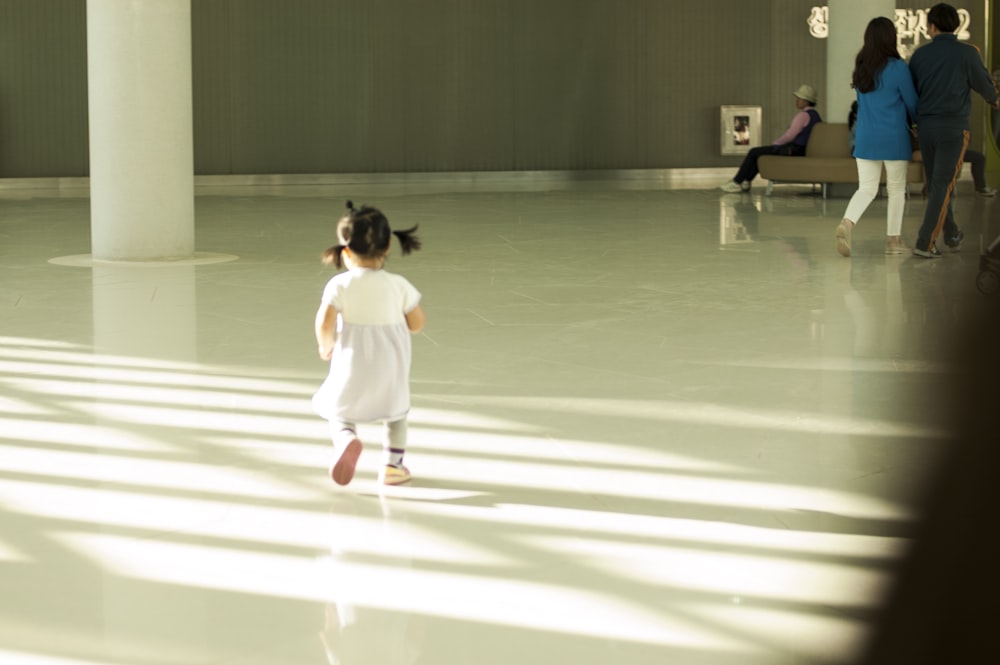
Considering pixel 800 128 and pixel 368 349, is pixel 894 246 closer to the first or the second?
pixel 368 349

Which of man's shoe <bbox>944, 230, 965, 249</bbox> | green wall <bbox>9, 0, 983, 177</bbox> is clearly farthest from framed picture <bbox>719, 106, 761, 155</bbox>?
man's shoe <bbox>944, 230, 965, 249</bbox>

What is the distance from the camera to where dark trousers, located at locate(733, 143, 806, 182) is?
17.8m

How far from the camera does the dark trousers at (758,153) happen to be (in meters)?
17.8

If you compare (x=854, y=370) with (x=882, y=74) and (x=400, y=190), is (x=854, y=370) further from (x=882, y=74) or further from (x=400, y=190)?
(x=400, y=190)

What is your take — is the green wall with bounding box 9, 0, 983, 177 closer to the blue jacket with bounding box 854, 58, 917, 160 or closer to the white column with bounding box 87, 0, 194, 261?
the white column with bounding box 87, 0, 194, 261

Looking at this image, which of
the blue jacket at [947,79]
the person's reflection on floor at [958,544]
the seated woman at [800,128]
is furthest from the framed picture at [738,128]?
the person's reflection on floor at [958,544]

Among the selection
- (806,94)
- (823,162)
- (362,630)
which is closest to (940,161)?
(823,162)

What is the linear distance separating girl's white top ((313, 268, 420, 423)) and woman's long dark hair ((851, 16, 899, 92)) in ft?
21.4

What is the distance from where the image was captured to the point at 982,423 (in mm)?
304

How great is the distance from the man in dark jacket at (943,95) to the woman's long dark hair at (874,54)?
7.9 inches

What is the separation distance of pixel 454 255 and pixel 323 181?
1021cm

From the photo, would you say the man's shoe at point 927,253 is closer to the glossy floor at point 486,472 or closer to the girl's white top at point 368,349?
the glossy floor at point 486,472

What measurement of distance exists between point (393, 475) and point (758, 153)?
15592 millimetres

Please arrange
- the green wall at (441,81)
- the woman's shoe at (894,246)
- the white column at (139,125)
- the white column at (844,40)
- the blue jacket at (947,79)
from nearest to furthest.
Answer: the blue jacket at (947,79)
the white column at (139,125)
the woman's shoe at (894,246)
the white column at (844,40)
the green wall at (441,81)
